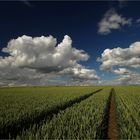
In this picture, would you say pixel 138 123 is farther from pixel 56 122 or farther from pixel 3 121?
pixel 3 121

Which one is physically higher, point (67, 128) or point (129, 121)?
point (67, 128)

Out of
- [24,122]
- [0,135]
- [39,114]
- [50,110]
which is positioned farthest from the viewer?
[50,110]

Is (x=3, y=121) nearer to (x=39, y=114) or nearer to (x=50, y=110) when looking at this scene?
(x=39, y=114)

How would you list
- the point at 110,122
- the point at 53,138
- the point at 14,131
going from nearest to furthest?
the point at 53,138 < the point at 14,131 < the point at 110,122

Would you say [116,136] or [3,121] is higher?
[3,121]

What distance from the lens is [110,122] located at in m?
15.1

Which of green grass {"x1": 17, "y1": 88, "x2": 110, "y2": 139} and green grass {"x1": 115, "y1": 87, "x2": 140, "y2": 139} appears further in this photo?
green grass {"x1": 115, "y1": 87, "x2": 140, "y2": 139}

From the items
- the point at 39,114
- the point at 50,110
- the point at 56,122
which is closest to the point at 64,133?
the point at 56,122

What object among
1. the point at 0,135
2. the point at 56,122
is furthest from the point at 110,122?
the point at 0,135

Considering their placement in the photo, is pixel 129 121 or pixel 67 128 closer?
pixel 67 128

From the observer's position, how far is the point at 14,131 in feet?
39.7

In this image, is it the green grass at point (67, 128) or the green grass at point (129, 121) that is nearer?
the green grass at point (67, 128)

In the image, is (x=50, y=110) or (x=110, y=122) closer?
(x=110, y=122)

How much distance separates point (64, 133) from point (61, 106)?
44.7ft
